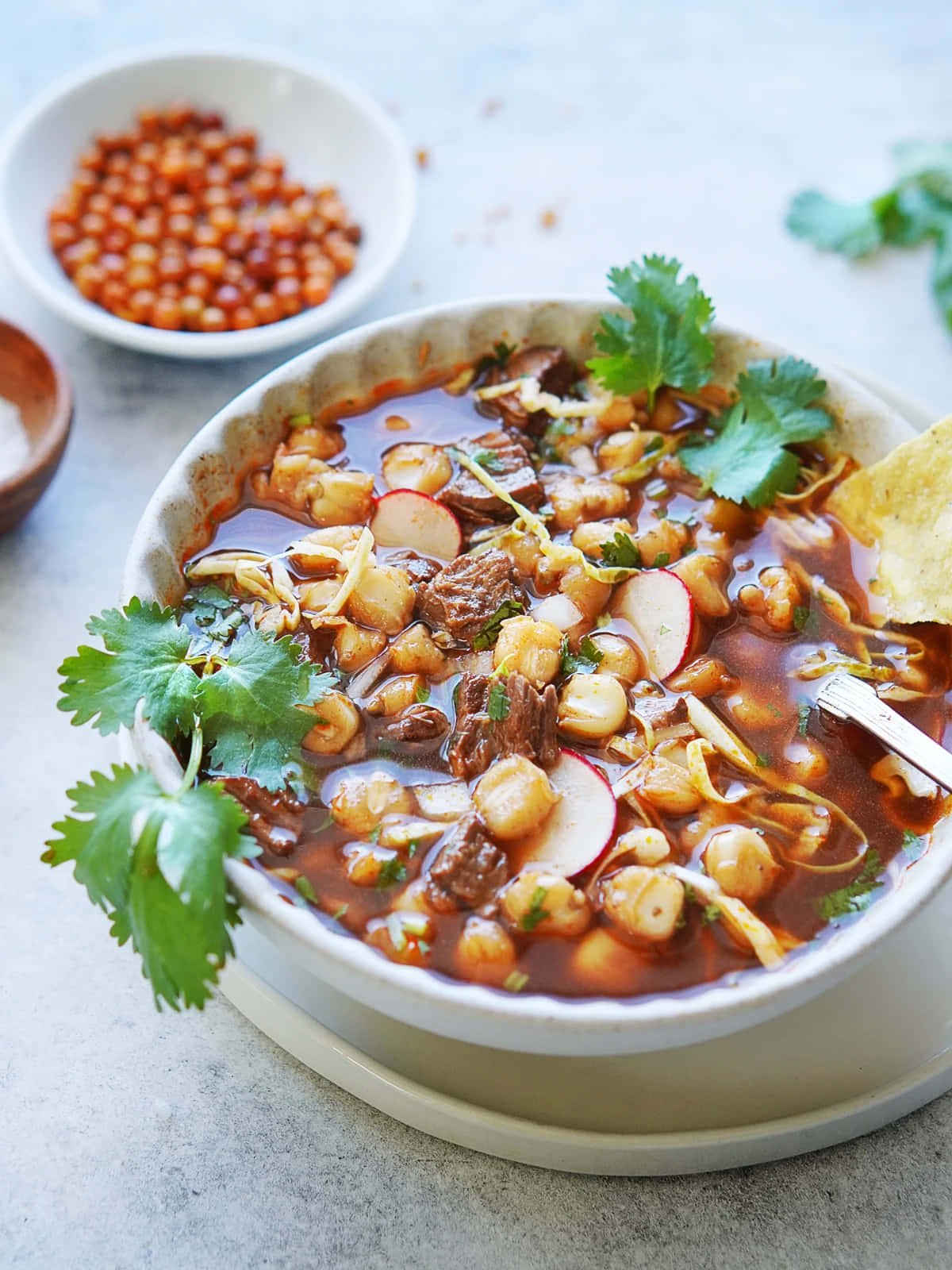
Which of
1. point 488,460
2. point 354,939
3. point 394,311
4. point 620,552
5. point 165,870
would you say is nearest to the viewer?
point 165,870

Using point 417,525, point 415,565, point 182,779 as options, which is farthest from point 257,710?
point 417,525

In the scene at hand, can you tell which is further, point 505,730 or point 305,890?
point 505,730

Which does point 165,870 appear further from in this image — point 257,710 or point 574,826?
point 574,826

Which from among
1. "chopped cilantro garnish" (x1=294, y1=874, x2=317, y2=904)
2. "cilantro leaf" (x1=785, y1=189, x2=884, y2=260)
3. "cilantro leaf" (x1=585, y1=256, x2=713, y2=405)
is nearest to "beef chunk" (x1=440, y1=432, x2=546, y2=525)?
"cilantro leaf" (x1=585, y1=256, x2=713, y2=405)

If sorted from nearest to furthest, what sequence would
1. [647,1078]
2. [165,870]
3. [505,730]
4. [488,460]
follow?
[165,870], [647,1078], [505,730], [488,460]

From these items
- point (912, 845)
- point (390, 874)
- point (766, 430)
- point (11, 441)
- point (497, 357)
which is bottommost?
point (11, 441)

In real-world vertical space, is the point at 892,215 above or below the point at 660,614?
above

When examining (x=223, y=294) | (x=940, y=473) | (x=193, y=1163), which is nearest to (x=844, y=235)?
(x=940, y=473)

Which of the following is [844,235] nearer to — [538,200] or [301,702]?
[538,200]
